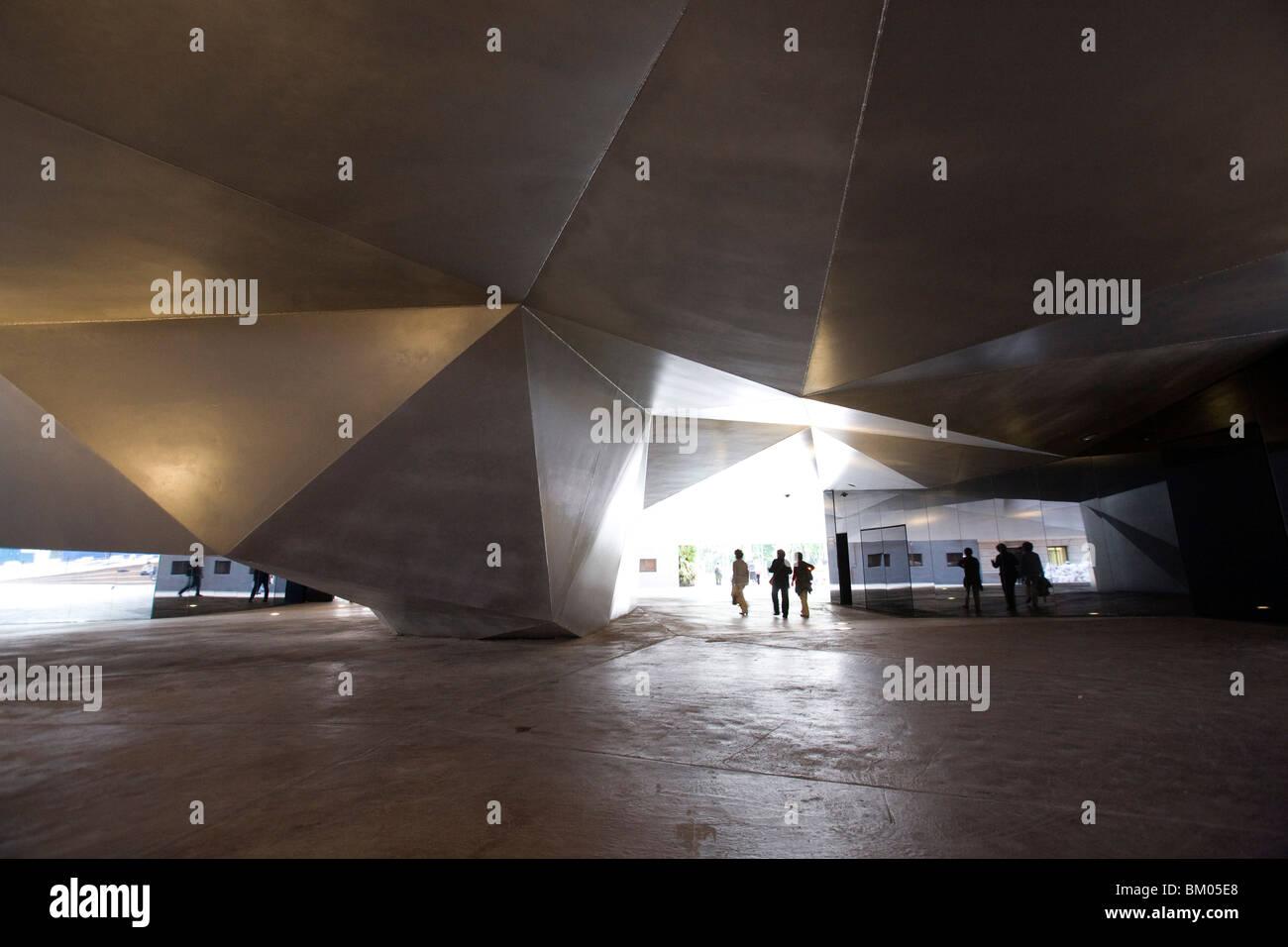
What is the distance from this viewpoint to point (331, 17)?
432 centimetres

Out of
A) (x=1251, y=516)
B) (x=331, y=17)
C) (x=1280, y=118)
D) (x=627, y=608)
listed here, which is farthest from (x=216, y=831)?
(x=1251, y=516)

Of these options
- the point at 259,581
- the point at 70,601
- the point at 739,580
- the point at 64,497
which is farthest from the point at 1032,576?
the point at 70,601

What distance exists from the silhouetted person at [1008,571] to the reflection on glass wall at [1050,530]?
0.44 m

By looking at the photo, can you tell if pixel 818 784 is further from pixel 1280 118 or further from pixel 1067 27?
pixel 1280 118

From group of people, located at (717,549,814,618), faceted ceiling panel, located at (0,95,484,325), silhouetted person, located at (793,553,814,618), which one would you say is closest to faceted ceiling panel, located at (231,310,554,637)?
faceted ceiling panel, located at (0,95,484,325)

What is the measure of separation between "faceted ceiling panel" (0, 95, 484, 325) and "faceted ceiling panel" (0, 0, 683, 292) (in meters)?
0.40

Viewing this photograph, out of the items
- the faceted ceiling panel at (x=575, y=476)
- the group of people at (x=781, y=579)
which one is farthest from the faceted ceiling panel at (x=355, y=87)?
the group of people at (x=781, y=579)

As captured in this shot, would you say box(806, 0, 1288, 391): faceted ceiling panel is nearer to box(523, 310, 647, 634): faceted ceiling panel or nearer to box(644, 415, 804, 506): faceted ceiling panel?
box(523, 310, 647, 634): faceted ceiling panel

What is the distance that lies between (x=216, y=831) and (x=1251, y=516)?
62.7ft

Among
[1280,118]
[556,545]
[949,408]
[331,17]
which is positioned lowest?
[556,545]

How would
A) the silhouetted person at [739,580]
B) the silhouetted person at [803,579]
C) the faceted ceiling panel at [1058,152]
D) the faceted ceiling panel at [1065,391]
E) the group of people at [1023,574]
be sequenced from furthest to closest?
the silhouetted person at [739,580] → the silhouetted person at [803,579] → the group of people at [1023,574] → the faceted ceiling panel at [1065,391] → the faceted ceiling panel at [1058,152]

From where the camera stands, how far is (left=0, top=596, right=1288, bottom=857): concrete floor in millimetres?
3408

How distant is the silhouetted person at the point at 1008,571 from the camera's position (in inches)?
707

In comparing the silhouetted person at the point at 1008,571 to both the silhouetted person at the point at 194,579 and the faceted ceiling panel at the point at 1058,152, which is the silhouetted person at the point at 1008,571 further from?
the silhouetted person at the point at 194,579
